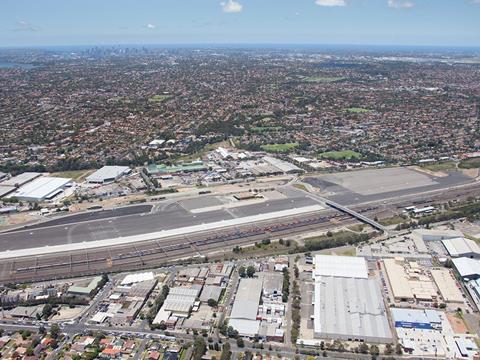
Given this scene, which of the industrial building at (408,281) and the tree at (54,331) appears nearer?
the tree at (54,331)

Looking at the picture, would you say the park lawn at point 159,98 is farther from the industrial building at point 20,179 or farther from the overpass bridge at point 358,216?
the overpass bridge at point 358,216

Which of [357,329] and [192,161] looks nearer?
[357,329]

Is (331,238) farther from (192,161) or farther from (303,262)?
(192,161)

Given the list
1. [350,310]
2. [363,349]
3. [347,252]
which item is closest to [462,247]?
[347,252]

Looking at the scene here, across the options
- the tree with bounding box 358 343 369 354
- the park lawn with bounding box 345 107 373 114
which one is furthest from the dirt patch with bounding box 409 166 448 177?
the park lawn with bounding box 345 107 373 114

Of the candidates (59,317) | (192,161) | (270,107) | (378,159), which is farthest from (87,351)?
(270,107)

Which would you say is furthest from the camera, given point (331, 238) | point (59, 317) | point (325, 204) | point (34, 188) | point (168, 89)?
point (168, 89)

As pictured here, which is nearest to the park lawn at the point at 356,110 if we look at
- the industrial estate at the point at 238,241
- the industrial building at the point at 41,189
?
the industrial estate at the point at 238,241
